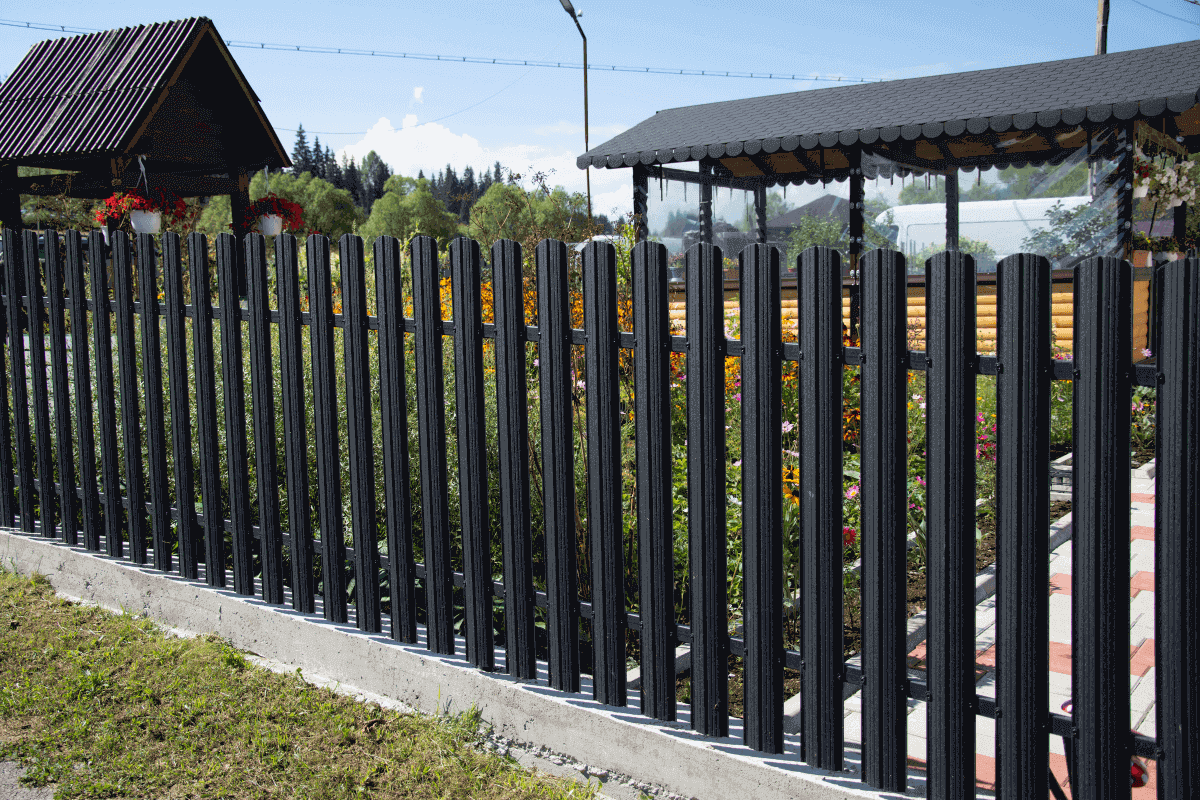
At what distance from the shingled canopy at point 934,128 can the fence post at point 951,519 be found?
27.7 ft

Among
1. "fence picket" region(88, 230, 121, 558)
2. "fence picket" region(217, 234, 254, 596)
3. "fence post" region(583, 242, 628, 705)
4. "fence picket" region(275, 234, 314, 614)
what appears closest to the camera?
"fence post" region(583, 242, 628, 705)

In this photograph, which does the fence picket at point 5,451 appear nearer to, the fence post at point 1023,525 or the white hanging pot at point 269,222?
the fence post at point 1023,525

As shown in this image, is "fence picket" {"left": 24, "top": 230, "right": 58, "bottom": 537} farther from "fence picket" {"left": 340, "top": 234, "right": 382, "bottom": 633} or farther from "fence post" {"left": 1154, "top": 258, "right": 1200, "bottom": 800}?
"fence post" {"left": 1154, "top": 258, "right": 1200, "bottom": 800}

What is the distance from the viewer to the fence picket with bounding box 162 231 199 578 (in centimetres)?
379

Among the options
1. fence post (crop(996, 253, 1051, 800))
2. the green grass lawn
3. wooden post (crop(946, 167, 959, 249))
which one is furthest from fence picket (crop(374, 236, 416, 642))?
wooden post (crop(946, 167, 959, 249))

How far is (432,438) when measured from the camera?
3164mm

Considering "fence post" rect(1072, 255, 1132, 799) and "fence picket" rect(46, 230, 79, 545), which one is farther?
"fence picket" rect(46, 230, 79, 545)

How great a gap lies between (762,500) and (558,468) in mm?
691

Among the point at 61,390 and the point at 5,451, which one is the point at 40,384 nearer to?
the point at 61,390

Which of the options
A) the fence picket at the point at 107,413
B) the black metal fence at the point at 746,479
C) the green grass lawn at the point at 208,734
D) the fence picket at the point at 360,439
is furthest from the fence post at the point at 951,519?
the fence picket at the point at 107,413

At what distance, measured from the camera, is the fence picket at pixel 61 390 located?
428cm

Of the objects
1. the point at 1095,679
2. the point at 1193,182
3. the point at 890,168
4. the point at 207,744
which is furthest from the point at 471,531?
the point at 890,168

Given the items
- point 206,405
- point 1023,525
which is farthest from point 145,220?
point 1023,525

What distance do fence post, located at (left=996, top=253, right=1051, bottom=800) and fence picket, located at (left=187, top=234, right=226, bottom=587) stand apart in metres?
2.96
